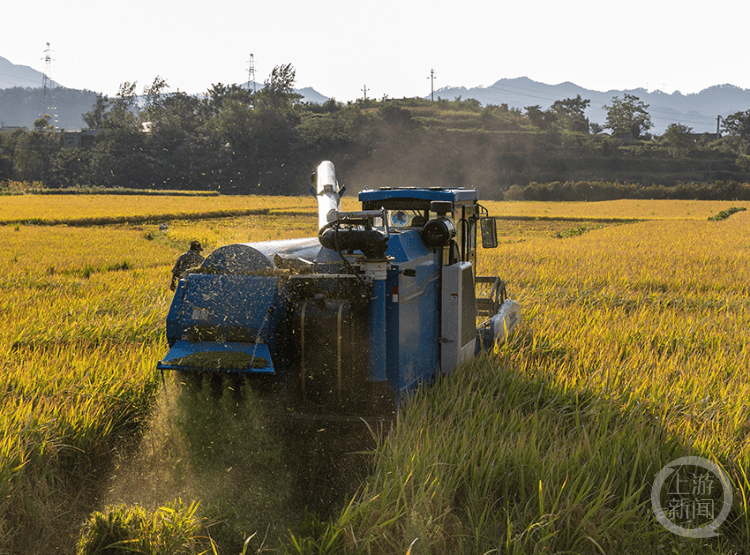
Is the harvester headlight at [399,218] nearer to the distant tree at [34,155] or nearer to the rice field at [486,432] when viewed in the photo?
the rice field at [486,432]

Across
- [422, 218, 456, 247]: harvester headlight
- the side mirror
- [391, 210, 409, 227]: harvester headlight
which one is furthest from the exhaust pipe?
[422, 218, 456, 247]: harvester headlight

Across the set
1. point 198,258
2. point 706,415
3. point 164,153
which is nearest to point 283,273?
point 198,258

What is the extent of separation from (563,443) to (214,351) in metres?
2.48

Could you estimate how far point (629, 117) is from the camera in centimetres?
11056

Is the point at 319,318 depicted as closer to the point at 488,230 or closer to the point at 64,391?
the point at 64,391

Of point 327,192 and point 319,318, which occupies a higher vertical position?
point 327,192

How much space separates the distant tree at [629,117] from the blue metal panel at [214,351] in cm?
11600

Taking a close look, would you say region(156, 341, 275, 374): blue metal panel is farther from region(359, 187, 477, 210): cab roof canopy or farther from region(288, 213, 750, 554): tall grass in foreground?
region(359, 187, 477, 210): cab roof canopy

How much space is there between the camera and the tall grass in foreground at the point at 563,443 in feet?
10.2

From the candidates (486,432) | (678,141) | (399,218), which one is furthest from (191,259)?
(678,141)

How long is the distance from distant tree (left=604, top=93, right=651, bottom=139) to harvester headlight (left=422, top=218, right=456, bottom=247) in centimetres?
11452

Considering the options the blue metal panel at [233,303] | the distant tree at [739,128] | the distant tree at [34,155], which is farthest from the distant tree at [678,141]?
the blue metal panel at [233,303]

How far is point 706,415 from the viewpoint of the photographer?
170 inches

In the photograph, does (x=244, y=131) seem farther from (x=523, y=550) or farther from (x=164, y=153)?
(x=523, y=550)
